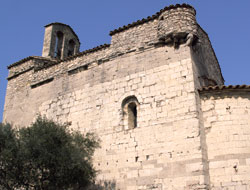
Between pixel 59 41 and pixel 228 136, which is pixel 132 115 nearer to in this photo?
pixel 228 136

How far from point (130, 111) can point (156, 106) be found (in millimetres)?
1101

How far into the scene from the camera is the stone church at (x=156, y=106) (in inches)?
355

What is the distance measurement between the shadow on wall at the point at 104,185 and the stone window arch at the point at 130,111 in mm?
1815

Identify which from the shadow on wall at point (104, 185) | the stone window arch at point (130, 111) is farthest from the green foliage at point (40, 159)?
the stone window arch at point (130, 111)

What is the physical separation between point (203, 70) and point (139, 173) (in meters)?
4.30

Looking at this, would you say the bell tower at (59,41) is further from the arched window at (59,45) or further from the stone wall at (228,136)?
the stone wall at (228,136)

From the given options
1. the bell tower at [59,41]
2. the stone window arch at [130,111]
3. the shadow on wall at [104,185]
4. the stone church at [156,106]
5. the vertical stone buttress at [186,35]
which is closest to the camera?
the stone church at [156,106]

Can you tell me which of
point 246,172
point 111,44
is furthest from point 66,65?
point 246,172

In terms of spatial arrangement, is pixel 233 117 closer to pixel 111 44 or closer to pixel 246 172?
pixel 246 172

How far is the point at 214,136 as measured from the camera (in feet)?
30.7

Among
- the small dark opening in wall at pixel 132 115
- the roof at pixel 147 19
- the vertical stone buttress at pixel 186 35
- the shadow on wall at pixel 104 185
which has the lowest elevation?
the shadow on wall at pixel 104 185

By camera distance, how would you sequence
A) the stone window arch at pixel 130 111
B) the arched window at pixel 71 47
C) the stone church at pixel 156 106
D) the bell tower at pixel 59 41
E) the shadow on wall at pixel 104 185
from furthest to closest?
1. the arched window at pixel 71 47
2. the bell tower at pixel 59 41
3. the stone window arch at pixel 130 111
4. the shadow on wall at pixel 104 185
5. the stone church at pixel 156 106

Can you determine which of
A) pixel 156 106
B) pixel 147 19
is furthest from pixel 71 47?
pixel 156 106

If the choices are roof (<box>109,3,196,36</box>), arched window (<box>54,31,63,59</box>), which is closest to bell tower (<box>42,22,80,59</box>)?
arched window (<box>54,31,63,59</box>)
